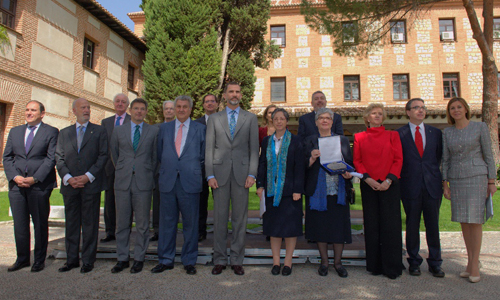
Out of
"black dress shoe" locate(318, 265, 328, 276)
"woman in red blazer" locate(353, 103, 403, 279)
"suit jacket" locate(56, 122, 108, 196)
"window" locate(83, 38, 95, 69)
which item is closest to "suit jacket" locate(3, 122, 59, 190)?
"suit jacket" locate(56, 122, 108, 196)

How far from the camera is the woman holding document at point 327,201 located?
11.6ft

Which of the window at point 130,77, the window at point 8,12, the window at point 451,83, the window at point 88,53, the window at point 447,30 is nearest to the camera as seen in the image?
the window at point 8,12

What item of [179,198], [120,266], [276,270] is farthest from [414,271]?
[120,266]

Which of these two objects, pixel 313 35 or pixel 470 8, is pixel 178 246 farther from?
pixel 313 35

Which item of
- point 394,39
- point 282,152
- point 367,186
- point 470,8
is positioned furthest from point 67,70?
point 394,39

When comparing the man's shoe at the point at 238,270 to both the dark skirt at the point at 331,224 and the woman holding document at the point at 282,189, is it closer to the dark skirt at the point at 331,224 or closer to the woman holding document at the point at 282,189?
the woman holding document at the point at 282,189

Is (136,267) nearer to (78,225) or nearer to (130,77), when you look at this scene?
(78,225)

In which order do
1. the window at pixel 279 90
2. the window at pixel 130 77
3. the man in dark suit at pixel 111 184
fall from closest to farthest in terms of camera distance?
1. the man in dark suit at pixel 111 184
2. the window at pixel 130 77
3. the window at pixel 279 90

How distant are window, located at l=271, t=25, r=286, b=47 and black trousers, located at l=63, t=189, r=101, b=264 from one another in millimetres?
18497

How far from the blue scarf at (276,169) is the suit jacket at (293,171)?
46 millimetres

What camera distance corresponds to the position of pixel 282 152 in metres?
3.68

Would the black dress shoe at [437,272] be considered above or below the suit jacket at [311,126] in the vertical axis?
below

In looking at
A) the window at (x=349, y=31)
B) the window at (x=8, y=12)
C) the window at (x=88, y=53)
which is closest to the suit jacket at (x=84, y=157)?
the window at (x=8, y=12)

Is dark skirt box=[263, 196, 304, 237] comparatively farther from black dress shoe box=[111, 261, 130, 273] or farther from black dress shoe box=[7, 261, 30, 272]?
black dress shoe box=[7, 261, 30, 272]
